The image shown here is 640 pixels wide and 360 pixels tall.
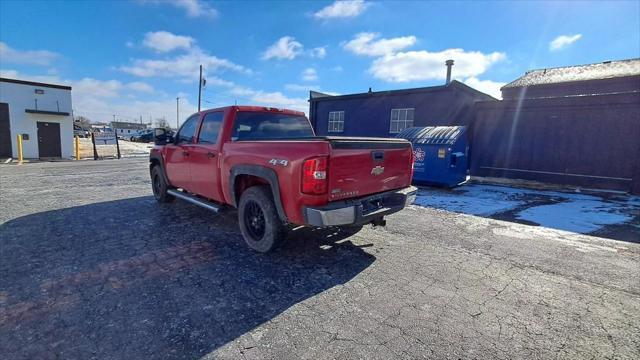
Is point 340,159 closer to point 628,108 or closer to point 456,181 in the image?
point 456,181

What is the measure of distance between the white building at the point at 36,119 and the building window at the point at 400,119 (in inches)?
781

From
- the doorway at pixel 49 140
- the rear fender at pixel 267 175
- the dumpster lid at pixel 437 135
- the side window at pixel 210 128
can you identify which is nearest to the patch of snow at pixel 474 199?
the dumpster lid at pixel 437 135

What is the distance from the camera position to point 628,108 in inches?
376

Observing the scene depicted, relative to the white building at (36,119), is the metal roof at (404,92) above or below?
above

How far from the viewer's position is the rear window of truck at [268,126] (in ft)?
15.0

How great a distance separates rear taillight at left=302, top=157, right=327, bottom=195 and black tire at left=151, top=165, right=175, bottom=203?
182 inches

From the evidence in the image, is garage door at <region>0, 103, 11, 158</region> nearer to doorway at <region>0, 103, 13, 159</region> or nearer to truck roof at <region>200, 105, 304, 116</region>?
doorway at <region>0, 103, 13, 159</region>

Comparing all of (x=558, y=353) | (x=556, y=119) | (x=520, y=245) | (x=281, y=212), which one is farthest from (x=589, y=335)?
(x=556, y=119)

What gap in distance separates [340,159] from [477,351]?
2.11 m

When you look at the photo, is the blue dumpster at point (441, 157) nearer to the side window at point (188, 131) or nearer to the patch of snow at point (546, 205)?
the patch of snow at point (546, 205)

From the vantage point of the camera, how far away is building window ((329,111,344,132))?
19.8 meters

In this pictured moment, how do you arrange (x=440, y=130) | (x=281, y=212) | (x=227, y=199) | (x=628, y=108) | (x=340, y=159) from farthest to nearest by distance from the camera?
(x=440, y=130) → (x=628, y=108) → (x=227, y=199) → (x=281, y=212) → (x=340, y=159)

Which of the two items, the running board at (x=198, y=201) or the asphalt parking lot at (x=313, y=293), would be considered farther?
the running board at (x=198, y=201)

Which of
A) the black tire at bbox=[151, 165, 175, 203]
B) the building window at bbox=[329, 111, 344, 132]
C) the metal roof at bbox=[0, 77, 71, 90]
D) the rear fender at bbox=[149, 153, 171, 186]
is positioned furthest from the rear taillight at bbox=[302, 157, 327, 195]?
the metal roof at bbox=[0, 77, 71, 90]
